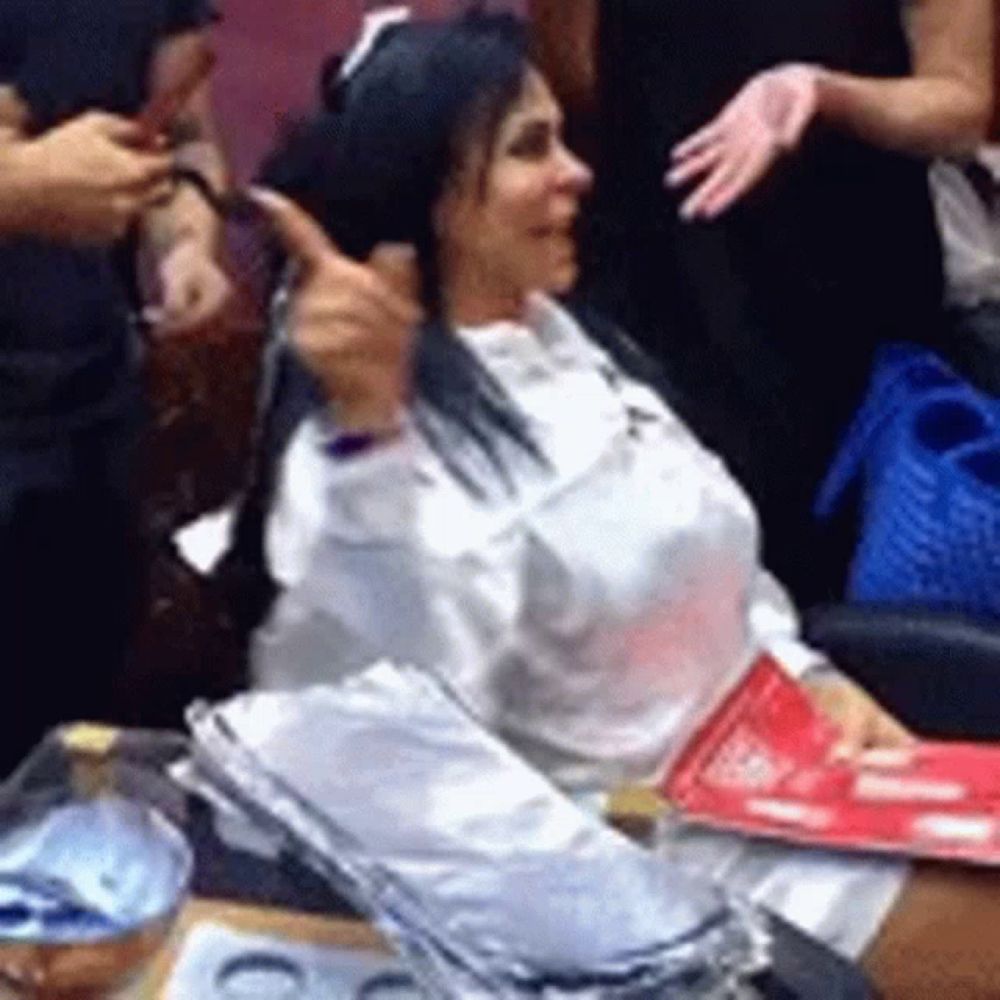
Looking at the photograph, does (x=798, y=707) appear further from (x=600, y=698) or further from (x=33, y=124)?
(x=33, y=124)

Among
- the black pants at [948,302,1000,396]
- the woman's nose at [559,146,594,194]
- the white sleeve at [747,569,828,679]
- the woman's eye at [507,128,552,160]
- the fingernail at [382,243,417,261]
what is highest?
the woman's eye at [507,128,552,160]

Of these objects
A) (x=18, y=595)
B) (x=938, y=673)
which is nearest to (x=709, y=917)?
(x=938, y=673)

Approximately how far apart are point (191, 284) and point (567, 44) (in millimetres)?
419

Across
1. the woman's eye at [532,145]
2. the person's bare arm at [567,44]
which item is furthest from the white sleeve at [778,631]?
the person's bare arm at [567,44]

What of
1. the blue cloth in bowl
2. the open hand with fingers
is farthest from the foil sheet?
the open hand with fingers

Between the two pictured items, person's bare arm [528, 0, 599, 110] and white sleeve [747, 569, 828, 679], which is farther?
person's bare arm [528, 0, 599, 110]

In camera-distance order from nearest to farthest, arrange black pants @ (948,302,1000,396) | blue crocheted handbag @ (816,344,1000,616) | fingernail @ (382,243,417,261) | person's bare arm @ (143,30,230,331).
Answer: fingernail @ (382,243,417,261) < person's bare arm @ (143,30,230,331) < blue crocheted handbag @ (816,344,1000,616) < black pants @ (948,302,1000,396)

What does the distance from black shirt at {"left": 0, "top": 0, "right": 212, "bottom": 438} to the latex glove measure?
5 cm

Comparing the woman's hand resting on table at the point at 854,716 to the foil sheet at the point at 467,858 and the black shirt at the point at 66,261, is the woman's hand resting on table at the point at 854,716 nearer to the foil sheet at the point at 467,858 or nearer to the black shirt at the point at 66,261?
the foil sheet at the point at 467,858

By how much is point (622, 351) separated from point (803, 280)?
0.30m

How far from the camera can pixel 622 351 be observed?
90.3 inches

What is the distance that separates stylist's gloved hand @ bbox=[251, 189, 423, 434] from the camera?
5.73ft

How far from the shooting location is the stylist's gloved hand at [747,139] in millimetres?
2348

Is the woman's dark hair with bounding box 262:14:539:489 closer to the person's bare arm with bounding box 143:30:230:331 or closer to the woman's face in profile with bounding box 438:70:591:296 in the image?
the woman's face in profile with bounding box 438:70:591:296
